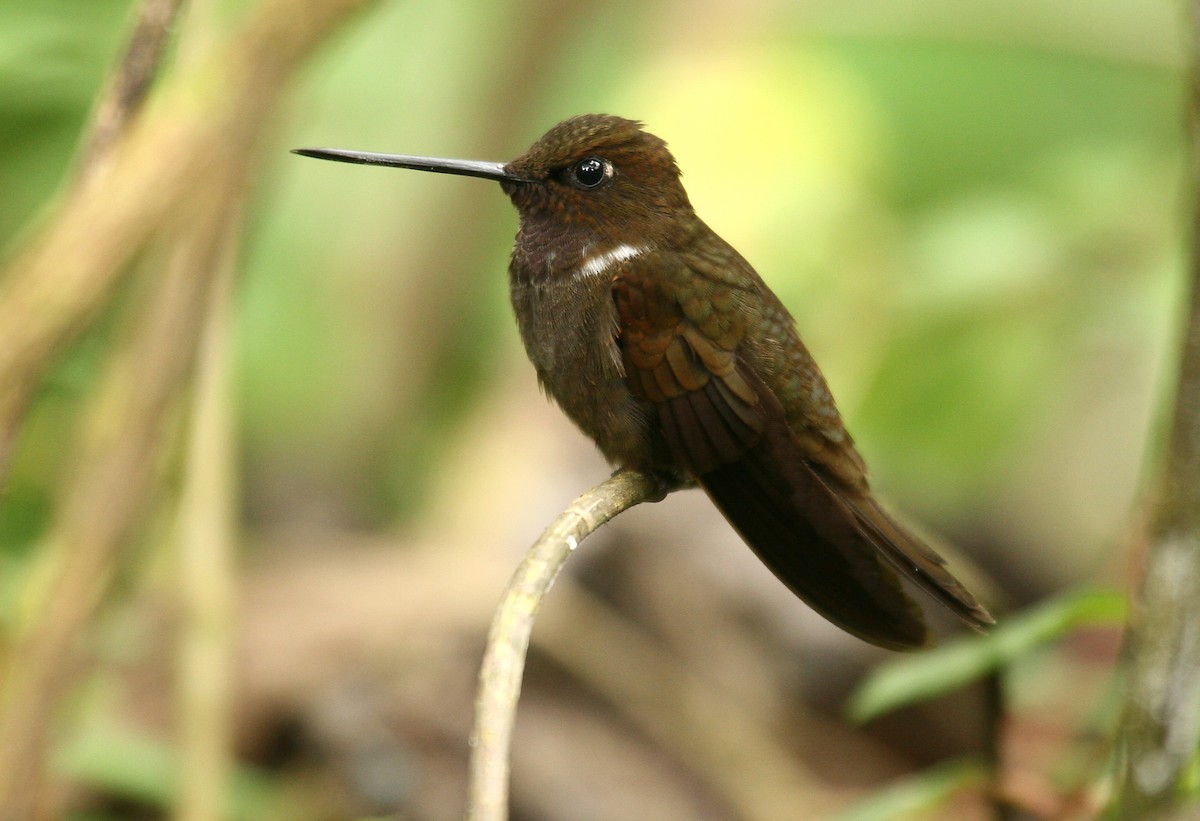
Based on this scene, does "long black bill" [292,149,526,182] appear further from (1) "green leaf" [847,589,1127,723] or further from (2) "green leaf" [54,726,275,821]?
(2) "green leaf" [54,726,275,821]

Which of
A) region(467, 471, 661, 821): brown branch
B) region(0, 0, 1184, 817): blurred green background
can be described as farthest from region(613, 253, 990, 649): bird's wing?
region(0, 0, 1184, 817): blurred green background

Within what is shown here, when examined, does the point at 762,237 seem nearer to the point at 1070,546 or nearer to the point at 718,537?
the point at 718,537

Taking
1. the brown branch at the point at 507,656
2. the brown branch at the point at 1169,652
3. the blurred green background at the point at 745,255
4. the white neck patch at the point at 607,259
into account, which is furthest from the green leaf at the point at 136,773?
the brown branch at the point at 1169,652

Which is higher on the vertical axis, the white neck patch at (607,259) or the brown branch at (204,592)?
the white neck patch at (607,259)

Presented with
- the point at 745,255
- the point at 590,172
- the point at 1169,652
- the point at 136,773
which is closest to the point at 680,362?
the point at 590,172

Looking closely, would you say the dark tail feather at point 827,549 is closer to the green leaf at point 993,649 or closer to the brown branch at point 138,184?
the green leaf at point 993,649

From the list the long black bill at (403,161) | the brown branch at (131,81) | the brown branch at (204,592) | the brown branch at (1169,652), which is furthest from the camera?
the brown branch at (204,592)

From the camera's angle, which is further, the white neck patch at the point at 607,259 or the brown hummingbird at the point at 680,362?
the white neck patch at the point at 607,259

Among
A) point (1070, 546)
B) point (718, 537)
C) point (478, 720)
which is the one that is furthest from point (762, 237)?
point (478, 720)
